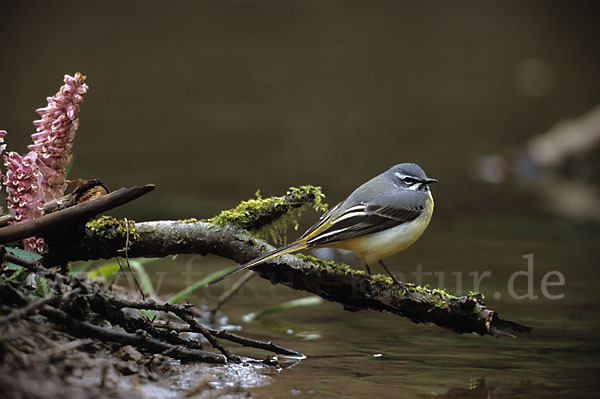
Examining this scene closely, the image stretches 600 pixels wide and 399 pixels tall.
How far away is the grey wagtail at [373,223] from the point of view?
15.4ft

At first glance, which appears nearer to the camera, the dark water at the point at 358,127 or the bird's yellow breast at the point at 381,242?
the bird's yellow breast at the point at 381,242

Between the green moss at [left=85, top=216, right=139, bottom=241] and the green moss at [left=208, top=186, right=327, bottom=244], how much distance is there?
49 cm

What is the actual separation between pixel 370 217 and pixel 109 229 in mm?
1608

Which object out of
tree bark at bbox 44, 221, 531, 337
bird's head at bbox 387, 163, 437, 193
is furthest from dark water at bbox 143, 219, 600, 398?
bird's head at bbox 387, 163, 437, 193

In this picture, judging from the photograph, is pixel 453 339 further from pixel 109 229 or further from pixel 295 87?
pixel 295 87

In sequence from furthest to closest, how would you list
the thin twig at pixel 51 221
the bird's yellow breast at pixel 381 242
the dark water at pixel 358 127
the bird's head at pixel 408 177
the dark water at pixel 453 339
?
the bird's head at pixel 408 177, the dark water at pixel 358 127, the bird's yellow breast at pixel 381 242, the dark water at pixel 453 339, the thin twig at pixel 51 221

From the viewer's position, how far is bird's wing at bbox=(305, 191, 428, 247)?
4.67 meters

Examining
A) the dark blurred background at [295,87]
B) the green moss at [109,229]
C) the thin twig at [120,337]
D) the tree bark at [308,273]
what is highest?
the dark blurred background at [295,87]

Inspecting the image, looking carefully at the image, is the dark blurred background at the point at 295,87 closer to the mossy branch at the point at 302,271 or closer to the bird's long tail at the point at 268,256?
the mossy branch at the point at 302,271

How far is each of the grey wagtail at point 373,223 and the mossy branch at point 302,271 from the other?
0.66ft

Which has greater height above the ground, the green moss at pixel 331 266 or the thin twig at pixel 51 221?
the thin twig at pixel 51 221

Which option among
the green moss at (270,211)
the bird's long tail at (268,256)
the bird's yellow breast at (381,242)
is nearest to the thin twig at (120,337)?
the bird's long tail at (268,256)

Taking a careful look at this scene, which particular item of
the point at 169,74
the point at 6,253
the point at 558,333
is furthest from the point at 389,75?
the point at 6,253

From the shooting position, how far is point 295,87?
584 inches
